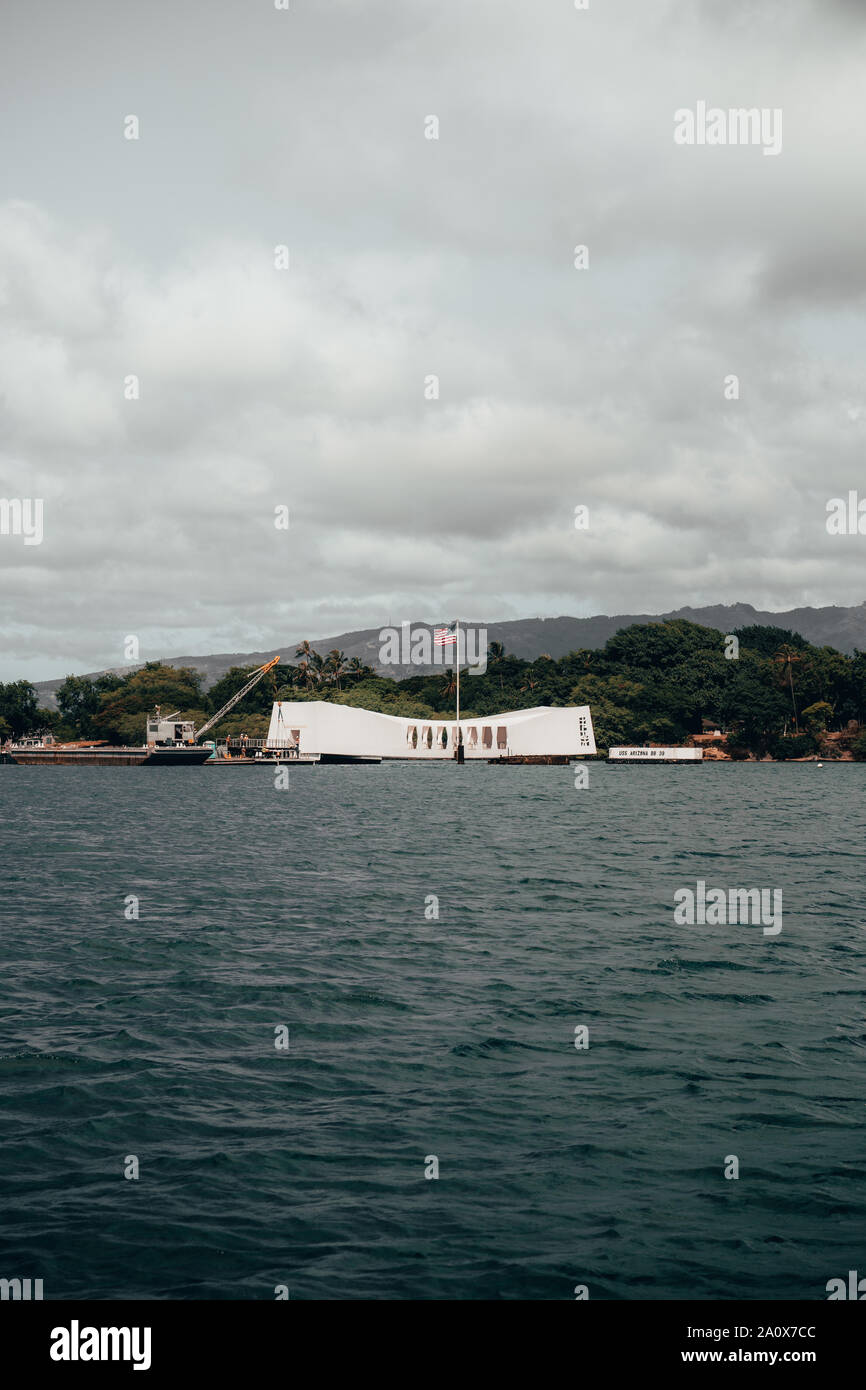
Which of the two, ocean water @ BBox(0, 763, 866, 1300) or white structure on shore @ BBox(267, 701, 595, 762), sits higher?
white structure on shore @ BBox(267, 701, 595, 762)

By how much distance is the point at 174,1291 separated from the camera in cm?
912

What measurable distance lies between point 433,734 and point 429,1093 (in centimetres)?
17692

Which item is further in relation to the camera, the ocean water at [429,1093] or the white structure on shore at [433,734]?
the white structure on shore at [433,734]

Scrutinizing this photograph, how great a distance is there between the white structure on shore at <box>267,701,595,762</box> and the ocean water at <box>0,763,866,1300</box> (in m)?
151

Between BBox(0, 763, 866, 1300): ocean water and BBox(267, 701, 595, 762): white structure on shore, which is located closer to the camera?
BBox(0, 763, 866, 1300): ocean water

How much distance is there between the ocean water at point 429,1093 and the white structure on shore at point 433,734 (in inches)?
5948

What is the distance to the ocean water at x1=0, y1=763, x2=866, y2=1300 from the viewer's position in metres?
9.79

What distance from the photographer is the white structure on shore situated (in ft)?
605

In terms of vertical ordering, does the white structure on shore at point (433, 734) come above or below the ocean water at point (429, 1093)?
above

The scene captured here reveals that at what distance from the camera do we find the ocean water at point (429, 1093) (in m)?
9.79

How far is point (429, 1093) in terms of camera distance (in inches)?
550
